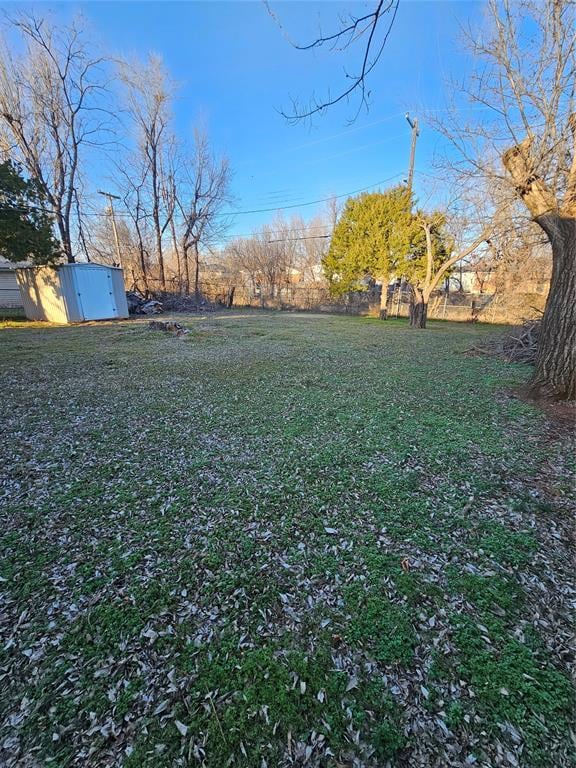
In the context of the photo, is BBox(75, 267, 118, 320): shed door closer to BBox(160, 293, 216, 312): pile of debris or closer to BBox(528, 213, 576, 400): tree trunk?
BBox(160, 293, 216, 312): pile of debris

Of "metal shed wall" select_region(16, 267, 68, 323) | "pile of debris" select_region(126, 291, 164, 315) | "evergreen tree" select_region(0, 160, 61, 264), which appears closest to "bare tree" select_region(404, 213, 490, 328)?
"pile of debris" select_region(126, 291, 164, 315)

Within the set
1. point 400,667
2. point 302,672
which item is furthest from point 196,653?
point 400,667

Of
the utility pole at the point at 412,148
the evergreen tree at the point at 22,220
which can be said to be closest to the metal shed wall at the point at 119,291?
the evergreen tree at the point at 22,220

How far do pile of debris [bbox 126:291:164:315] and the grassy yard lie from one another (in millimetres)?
12580

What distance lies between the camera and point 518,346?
634 centimetres

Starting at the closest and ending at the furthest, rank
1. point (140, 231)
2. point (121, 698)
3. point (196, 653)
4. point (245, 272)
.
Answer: point (121, 698)
point (196, 653)
point (140, 231)
point (245, 272)

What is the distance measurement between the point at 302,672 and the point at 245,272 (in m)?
26.3

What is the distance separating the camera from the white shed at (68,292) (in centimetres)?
1080

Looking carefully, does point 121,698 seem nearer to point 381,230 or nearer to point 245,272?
point 381,230

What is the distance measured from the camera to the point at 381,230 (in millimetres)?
14203

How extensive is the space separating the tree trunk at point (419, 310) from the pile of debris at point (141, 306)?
1122cm

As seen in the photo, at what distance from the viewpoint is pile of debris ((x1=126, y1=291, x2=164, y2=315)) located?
14.7m

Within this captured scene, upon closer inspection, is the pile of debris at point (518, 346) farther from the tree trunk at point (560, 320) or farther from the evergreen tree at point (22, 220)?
the evergreen tree at point (22, 220)

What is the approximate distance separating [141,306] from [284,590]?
15.9 meters
